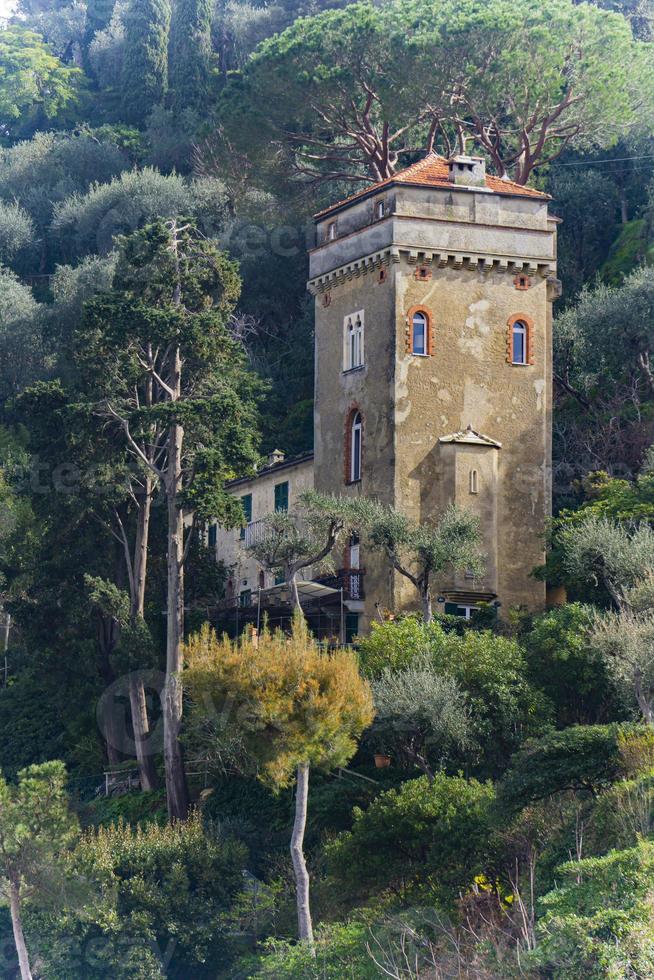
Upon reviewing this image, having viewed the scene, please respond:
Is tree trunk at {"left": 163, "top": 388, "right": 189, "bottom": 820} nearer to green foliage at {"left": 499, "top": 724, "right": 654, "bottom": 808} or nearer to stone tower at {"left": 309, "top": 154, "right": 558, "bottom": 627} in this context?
stone tower at {"left": 309, "top": 154, "right": 558, "bottom": 627}

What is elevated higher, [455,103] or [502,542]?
[455,103]

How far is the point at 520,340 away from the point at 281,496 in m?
8.62

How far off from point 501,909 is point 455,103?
1293 inches

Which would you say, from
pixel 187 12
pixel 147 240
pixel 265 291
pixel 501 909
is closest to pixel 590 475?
pixel 147 240

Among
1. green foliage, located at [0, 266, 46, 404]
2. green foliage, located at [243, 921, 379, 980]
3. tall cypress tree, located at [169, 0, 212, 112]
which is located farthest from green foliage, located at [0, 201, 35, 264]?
green foliage, located at [243, 921, 379, 980]

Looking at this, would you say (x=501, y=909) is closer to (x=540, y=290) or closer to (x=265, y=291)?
(x=540, y=290)

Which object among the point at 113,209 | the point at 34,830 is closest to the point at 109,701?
the point at 34,830

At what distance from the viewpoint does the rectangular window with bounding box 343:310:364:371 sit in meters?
47.4

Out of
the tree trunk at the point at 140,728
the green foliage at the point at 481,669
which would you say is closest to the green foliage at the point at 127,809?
the tree trunk at the point at 140,728

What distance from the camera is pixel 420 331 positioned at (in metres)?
46.4

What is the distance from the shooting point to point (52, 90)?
346 feet

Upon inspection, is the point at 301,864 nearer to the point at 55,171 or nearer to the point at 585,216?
the point at 585,216

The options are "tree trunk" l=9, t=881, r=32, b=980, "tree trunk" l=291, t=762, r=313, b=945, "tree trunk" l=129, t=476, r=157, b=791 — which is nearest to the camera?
"tree trunk" l=291, t=762, r=313, b=945

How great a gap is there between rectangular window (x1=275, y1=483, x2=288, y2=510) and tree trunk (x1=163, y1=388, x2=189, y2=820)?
6755mm
